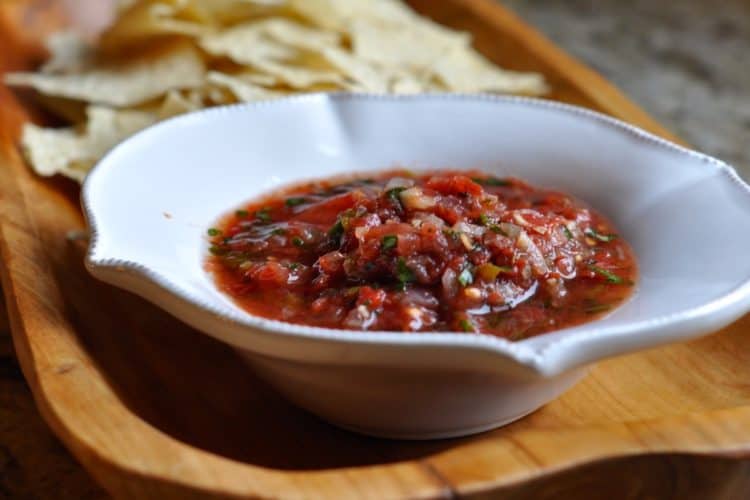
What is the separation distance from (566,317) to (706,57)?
11.5 feet

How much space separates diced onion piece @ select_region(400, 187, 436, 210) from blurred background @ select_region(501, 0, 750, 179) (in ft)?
6.63

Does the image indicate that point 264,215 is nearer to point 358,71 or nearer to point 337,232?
point 337,232

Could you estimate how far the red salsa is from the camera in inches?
82.6

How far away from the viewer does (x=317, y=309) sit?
6.98ft

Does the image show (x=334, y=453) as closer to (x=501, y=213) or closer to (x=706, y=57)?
(x=501, y=213)

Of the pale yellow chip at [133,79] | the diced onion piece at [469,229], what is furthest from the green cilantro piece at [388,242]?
the pale yellow chip at [133,79]

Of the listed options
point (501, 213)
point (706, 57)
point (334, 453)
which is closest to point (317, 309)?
point (334, 453)

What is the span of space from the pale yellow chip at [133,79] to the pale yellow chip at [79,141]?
65mm

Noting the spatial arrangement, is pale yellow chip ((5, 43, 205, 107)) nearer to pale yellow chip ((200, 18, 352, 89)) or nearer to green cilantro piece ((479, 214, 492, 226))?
pale yellow chip ((200, 18, 352, 89))

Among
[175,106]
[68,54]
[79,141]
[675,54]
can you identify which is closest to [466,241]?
[175,106]

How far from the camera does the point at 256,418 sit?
7.31 feet

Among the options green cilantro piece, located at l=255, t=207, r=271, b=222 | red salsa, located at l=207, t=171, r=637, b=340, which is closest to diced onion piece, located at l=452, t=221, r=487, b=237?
red salsa, located at l=207, t=171, r=637, b=340

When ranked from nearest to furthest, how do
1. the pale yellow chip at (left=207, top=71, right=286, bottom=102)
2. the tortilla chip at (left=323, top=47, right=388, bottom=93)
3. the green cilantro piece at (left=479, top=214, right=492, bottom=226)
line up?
the green cilantro piece at (left=479, top=214, right=492, bottom=226) < the pale yellow chip at (left=207, top=71, right=286, bottom=102) < the tortilla chip at (left=323, top=47, right=388, bottom=93)

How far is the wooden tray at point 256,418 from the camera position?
1719mm
